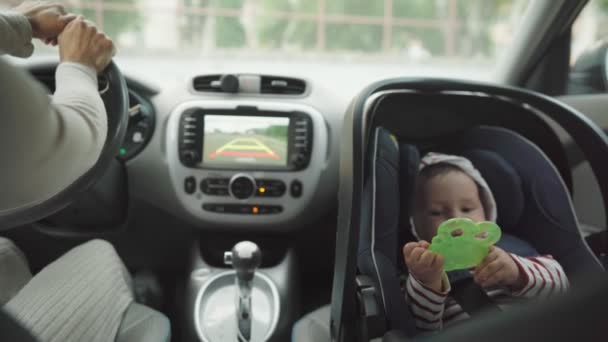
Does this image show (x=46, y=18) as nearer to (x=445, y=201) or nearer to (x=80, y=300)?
(x=80, y=300)

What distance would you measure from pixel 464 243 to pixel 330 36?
1697 mm

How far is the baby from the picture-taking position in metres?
0.77

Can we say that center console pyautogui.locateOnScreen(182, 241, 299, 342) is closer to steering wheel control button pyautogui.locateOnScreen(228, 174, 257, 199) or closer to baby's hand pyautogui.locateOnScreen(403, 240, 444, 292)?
steering wheel control button pyautogui.locateOnScreen(228, 174, 257, 199)

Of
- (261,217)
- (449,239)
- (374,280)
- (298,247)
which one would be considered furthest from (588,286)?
(298,247)

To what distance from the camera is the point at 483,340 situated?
32 centimetres

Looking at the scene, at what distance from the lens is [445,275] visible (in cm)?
77

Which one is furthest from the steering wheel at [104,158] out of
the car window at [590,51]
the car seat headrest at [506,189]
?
the car window at [590,51]

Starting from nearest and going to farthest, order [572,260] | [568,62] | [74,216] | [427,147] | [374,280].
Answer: [374,280] → [572,260] → [427,147] → [74,216] → [568,62]

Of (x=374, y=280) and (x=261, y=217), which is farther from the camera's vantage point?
(x=261, y=217)

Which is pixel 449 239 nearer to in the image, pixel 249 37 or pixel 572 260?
pixel 572 260

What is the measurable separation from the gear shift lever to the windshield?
1.91 ft

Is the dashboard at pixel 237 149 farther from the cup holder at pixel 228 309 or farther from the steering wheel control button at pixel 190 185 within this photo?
the cup holder at pixel 228 309

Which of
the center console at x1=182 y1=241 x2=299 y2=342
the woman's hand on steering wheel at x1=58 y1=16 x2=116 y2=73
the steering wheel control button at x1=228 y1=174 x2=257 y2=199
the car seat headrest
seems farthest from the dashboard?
the woman's hand on steering wheel at x1=58 y1=16 x2=116 y2=73

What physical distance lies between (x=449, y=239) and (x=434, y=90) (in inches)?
12.0
